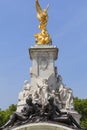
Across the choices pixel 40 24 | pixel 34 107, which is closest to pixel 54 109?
pixel 34 107

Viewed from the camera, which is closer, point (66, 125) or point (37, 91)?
point (66, 125)

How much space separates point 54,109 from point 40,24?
2141cm

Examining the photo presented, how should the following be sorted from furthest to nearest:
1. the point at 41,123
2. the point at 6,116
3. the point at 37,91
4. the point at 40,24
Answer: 1. the point at 6,116
2. the point at 40,24
3. the point at 37,91
4. the point at 41,123

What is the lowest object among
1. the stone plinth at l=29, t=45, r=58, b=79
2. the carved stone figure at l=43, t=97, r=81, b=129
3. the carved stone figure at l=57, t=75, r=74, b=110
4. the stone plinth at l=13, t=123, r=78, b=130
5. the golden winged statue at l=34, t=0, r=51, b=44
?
the stone plinth at l=13, t=123, r=78, b=130

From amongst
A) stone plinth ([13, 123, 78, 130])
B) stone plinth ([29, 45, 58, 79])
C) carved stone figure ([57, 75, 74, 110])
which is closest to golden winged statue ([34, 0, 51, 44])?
stone plinth ([29, 45, 58, 79])

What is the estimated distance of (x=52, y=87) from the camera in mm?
40156

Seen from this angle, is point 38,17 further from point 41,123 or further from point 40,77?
point 41,123

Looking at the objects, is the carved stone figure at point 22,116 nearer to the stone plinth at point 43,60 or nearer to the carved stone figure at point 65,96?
the carved stone figure at point 65,96

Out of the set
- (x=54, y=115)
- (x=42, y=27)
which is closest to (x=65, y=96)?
(x=42, y=27)

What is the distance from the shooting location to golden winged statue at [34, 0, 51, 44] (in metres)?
41.6

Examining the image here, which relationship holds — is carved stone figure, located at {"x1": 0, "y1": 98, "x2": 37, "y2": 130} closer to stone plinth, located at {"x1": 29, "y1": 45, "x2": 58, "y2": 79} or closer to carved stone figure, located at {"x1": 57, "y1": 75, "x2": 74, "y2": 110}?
carved stone figure, located at {"x1": 57, "y1": 75, "x2": 74, "y2": 110}

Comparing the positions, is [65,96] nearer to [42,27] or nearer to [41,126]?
[42,27]

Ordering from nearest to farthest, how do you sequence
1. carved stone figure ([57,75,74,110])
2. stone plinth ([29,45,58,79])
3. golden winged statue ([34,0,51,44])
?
carved stone figure ([57,75,74,110]), stone plinth ([29,45,58,79]), golden winged statue ([34,0,51,44])

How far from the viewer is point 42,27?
42625mm
